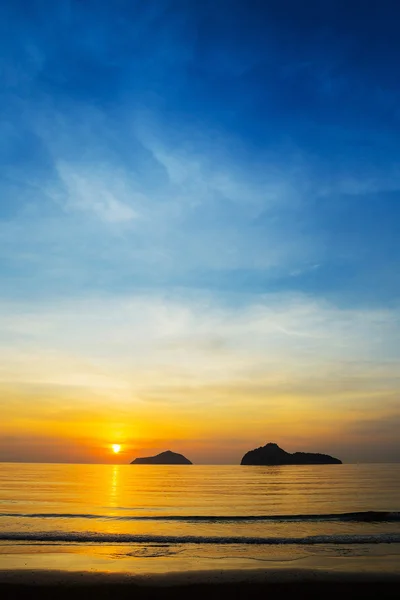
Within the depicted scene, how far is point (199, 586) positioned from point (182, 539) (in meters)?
14.4

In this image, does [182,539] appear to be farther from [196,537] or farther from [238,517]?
[238,517]

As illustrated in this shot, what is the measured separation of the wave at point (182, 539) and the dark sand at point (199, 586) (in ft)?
34.3

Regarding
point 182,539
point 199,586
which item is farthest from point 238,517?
point 199,586

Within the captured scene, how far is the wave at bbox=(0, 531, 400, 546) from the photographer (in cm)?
3114

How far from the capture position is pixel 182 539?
32781 millimetres

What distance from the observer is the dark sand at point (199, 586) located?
18.5m

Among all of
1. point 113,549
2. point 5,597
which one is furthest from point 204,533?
point 5,597

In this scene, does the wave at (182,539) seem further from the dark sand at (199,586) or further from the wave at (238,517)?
the wave at (238,517)

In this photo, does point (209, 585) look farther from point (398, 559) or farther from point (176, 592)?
point (398, 559)

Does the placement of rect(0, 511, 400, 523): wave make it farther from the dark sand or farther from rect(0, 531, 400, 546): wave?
the dark sand

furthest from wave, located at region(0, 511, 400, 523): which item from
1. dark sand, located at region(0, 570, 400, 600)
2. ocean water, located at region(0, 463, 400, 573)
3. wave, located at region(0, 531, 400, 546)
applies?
dark sand, located at region(0, 570, 400, 600)

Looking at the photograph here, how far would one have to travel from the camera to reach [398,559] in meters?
25.0

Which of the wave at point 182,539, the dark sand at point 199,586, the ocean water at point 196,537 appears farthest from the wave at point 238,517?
the dark sand at point 199,586

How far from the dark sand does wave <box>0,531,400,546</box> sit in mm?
10453
